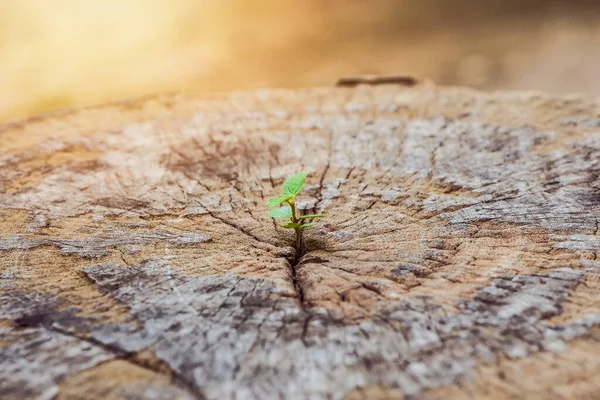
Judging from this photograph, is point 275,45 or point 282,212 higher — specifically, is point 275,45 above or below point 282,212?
above

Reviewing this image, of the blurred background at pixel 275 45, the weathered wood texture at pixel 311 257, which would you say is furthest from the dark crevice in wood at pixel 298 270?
the blurred background at pixel 275 45

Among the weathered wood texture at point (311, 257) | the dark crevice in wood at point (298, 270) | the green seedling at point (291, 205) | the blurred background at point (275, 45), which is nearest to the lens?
the weathered wood texture at point (311, 257)

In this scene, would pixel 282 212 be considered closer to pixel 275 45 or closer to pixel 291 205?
pixel 291 205

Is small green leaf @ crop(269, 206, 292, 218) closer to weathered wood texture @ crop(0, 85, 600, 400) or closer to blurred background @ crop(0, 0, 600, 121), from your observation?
weathered wood texture @ crop(0, 85, 600, 400)

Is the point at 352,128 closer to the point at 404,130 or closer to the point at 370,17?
the point at 404,130

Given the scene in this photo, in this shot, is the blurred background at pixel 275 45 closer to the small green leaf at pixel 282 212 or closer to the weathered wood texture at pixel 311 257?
the weathered wood texture at pixel 311 257

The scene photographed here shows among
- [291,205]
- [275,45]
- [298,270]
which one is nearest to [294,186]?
[291,205]
